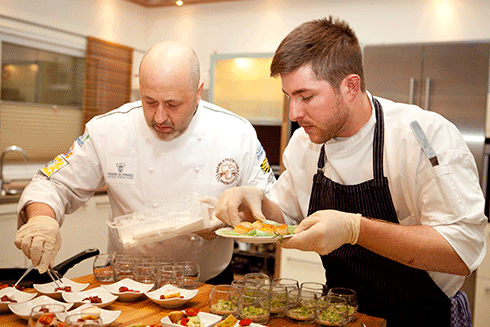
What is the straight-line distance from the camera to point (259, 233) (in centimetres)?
155

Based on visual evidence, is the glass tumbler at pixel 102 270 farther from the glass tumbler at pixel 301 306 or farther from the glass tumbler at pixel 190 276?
the glass tumbler at pixel 301 306

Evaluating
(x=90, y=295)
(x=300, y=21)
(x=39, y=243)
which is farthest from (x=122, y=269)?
(x=300, y=21)

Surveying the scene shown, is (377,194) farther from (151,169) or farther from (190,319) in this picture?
(151,169)

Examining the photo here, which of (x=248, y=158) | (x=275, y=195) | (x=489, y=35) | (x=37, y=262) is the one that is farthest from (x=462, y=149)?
(x=489, y=35)

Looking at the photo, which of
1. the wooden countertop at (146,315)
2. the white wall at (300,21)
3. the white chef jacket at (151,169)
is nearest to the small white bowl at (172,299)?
the wooden countertop at (146,315)

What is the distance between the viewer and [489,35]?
399cm

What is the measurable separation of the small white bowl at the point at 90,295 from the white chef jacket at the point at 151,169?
481mm

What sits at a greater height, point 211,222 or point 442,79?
point 442,79

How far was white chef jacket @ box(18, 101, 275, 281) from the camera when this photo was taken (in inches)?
84.7

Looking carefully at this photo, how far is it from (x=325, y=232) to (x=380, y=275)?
1.30 feet

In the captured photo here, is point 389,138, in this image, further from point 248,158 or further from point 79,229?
point 79,229

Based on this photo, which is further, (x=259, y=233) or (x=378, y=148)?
(x=378, y=148)

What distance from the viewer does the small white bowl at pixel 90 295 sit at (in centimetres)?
155

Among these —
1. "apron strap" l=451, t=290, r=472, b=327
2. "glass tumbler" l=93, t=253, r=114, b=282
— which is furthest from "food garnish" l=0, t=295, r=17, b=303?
"apron strap" l=451, t=290, r=472, b=327
